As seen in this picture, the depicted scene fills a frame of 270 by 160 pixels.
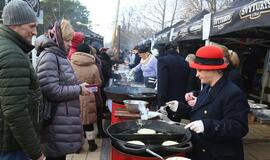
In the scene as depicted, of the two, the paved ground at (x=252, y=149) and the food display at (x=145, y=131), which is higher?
the food display at (x=145, y=131)

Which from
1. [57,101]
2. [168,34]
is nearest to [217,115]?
[57,101]

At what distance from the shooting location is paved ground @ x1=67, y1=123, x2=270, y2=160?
554cm

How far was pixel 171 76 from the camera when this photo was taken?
5410mm

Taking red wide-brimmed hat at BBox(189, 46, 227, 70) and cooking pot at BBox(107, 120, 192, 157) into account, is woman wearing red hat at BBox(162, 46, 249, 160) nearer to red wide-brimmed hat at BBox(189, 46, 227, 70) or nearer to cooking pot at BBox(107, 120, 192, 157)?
red wide-brimmed hat at BBox(189, 46, 227, 70)

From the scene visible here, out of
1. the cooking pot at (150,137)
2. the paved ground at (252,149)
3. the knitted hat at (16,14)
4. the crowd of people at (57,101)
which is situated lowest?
the paved ground at (252,149)

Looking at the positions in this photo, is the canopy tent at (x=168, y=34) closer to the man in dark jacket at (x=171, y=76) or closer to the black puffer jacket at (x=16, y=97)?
the man in dark jacket at (x=171, y=76)

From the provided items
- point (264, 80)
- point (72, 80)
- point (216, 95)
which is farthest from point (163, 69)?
point (264, 80)

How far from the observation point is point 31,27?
2463 millimetres

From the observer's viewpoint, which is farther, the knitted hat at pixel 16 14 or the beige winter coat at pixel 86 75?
the beige winter coat at pixel 86 75

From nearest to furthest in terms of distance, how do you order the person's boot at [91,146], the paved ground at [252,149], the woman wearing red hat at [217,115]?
the woman wearing red hat at [217,115] < the paved ground at [252,149] < the person's boot at [91,146]

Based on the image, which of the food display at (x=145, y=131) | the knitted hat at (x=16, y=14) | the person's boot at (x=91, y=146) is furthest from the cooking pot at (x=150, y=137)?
the person's boot at (x=91, y=146)

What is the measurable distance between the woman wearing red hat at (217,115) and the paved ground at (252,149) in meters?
2.98

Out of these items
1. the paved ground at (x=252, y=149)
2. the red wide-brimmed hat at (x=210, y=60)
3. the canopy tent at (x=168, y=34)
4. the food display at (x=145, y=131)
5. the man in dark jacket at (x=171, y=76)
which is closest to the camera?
the red wide-brimmed hat at (x=210, y=60)

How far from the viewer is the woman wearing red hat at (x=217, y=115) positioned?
8.39 feet
